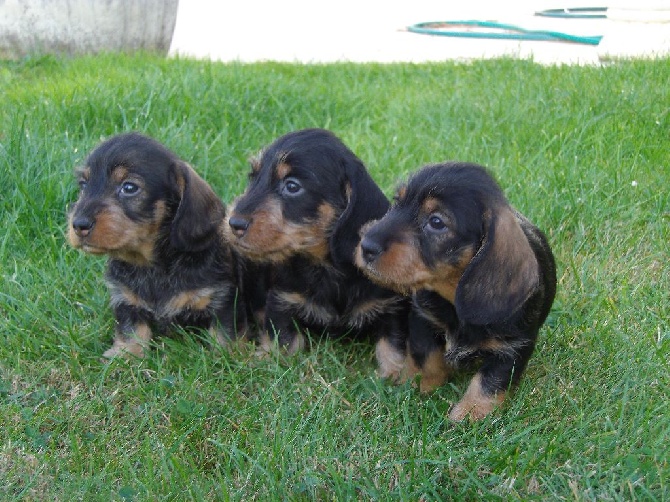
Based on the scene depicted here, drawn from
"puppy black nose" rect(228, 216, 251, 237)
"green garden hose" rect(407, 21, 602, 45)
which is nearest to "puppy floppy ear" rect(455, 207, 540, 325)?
"puppy black nose" rect(228, 216, 251, 237)

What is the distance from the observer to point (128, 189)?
11.6 feet

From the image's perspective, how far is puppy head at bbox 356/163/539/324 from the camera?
2854 millimetres

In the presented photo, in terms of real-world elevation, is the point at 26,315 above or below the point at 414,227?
below

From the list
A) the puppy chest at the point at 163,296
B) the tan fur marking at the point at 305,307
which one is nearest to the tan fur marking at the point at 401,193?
the tan fur marking at the point at 305,307

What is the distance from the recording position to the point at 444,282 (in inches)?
122

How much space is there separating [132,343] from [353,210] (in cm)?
125

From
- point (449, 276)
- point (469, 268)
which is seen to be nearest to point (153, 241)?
point (449, 276)

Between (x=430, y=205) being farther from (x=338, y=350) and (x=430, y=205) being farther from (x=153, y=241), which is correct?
(x=153, y=241)

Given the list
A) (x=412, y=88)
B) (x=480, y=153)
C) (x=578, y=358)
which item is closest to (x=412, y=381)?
(x=578, y=358)

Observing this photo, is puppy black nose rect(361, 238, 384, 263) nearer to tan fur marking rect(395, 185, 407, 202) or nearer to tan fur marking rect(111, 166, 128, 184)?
tan fur marking rect(395, 185, 407, 202)

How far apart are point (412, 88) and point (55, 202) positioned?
3.67 meters

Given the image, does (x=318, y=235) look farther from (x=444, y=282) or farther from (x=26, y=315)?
(x=26, y=315)

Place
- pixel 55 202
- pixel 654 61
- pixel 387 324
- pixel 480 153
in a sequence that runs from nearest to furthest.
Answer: pixel 387 324, pixel 55 202, pixel 480 153, pixel 654 61

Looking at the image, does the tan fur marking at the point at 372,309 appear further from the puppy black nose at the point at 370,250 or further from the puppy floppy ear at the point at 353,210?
the puppy black nose at the point at 370,250
